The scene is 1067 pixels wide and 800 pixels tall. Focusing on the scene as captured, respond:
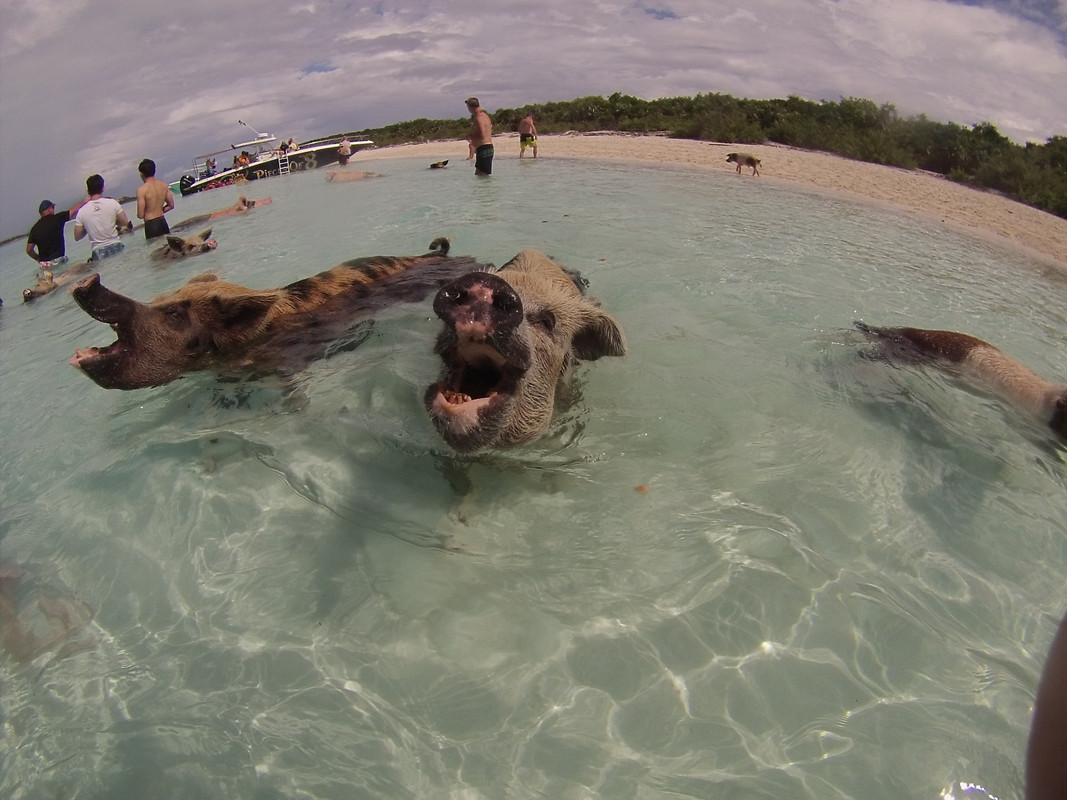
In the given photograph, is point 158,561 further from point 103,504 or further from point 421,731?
point 421,731

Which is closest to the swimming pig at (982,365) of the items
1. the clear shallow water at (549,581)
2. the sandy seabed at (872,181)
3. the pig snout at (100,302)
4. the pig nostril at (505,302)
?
the clear shallow water at (549,581)

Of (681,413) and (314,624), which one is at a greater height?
(681,413)

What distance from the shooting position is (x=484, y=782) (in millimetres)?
2186

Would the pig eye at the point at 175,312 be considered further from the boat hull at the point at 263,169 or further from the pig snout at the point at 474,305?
the boat hull at the point at 263,169

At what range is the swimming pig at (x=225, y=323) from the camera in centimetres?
446

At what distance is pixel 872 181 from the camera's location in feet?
66.4

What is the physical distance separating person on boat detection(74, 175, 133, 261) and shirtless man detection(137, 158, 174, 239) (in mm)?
474

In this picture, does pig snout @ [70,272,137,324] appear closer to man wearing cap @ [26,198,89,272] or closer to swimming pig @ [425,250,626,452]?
swimming pig @ [425,250,626,452]

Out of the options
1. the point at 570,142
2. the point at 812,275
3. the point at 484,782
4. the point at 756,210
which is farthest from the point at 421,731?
the point at 570,142

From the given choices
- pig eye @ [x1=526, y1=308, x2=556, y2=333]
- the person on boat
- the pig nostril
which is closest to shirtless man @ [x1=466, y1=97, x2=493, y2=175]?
the person on boat

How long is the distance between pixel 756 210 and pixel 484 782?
13198mm

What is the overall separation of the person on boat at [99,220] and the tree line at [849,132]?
2364 centimetres

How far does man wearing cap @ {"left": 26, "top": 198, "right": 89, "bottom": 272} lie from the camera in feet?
41.5

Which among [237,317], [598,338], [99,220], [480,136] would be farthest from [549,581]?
[480,136]
